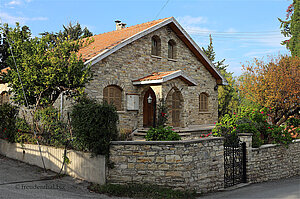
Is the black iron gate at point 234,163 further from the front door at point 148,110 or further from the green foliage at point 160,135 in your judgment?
the front door at point 148,110

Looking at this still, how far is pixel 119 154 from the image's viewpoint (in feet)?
26.2

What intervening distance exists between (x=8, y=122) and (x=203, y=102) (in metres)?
12.2

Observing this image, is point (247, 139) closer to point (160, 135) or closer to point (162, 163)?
point (160, 135)

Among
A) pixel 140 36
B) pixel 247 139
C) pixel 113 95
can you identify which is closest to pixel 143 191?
pixel 247 139

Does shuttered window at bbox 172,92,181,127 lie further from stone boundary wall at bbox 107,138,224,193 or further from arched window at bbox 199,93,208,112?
stone boundary wall at bbox 107,138,224,193

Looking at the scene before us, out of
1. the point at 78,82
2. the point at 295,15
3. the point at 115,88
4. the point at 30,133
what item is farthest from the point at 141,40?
the point at 295,15

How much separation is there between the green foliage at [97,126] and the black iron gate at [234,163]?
4121 mm

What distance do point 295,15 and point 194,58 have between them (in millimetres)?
13020

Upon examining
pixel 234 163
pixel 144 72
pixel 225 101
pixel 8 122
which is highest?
pixel 144 72

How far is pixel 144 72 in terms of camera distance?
15.4 meters

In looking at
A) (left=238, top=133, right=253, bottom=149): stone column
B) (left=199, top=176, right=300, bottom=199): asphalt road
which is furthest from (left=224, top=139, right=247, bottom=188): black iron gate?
(left=199, top=176, right=300, bottom=199): asphalt road

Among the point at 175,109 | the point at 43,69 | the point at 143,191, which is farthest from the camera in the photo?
the point at 175,109

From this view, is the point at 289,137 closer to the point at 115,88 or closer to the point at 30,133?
the point at 115,88

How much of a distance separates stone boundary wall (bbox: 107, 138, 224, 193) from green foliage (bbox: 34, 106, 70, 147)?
117 inches
